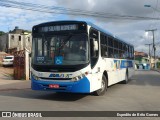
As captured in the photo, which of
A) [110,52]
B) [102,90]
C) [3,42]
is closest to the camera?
[102,90]

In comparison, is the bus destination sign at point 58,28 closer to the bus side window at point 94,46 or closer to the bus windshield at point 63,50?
the bus windshield at point 63,50

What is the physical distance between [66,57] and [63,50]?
1.02ft

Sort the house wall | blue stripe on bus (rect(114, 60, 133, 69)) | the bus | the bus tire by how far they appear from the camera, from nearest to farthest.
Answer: the bus, the bus tire, blue stripe on bus (rect(114, 60, 133, 69)), the house wall

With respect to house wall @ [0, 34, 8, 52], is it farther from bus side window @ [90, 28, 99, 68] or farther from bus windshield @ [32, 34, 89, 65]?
bus side window @ [90, 28, 99, 68]

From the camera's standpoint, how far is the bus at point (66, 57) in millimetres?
11492

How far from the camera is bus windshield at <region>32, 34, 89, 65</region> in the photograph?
1153cm

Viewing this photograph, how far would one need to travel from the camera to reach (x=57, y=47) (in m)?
11.8

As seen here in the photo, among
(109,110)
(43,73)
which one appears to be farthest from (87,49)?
(109,110)

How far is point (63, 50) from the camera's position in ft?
38.2

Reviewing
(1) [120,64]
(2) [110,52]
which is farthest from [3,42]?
(2) [110,52]

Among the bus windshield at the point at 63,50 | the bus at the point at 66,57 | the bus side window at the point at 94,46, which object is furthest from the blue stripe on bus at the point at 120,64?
the bus windshield at the point at 63,50

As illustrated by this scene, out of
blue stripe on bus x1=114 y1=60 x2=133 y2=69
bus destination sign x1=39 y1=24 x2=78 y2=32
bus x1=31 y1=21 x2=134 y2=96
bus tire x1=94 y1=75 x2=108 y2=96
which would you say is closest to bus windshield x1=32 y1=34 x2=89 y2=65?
bus x1=31 y1=21 x2=134 y2=96

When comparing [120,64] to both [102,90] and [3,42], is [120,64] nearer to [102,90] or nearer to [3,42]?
[102,90]

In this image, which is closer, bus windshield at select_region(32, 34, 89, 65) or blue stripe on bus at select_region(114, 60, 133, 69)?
bus windshield at select_region(32, 34, 89, 65)
